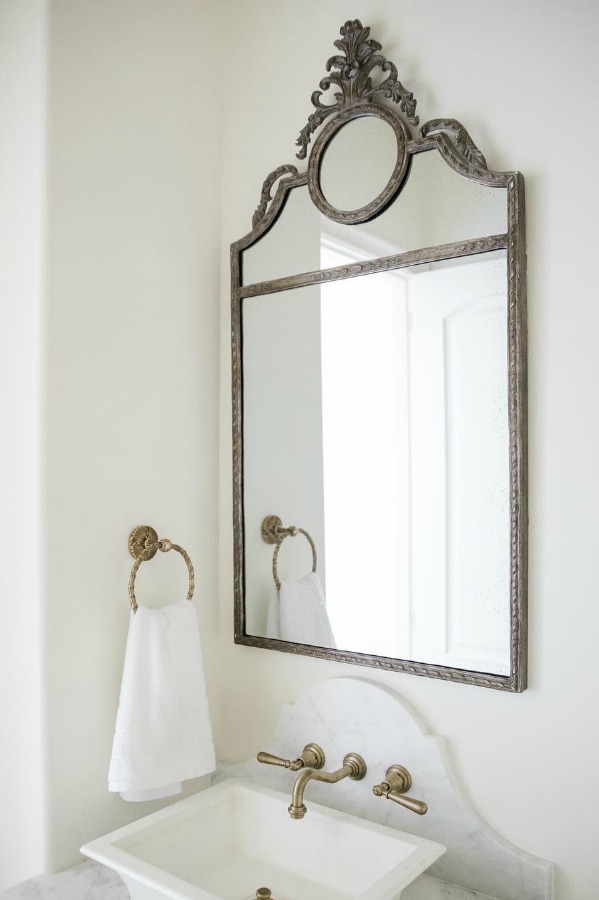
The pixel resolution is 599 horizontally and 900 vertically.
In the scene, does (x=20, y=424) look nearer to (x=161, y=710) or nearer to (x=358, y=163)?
(x=161, y=710)

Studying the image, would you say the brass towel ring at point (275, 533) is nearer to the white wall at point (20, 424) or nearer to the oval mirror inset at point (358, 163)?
the white wall at point (20, 424)

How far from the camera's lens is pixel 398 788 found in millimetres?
1349

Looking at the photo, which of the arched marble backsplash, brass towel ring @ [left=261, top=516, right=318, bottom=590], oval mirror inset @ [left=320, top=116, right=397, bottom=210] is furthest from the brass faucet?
oval mirror inset @ [left=320, top=116, right=397, bottom=210]

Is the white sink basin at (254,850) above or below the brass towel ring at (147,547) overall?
below

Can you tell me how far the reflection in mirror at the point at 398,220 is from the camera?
132 cm

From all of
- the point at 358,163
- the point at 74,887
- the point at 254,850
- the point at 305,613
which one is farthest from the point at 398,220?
the point at 74,887

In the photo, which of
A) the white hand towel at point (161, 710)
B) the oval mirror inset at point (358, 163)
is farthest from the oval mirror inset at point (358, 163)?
the white hand towel at point (161, 710)

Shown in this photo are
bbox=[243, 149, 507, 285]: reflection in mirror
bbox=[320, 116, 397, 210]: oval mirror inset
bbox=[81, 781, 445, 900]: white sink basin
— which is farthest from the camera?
bbox=[320, 116, 397, 210]: oval mirror inset

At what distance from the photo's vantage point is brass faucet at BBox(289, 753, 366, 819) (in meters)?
1.28

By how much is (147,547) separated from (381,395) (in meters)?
0.56

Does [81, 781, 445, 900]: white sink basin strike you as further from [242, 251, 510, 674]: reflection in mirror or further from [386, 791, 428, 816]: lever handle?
[242, 251, 510, 674]: reflection in mirror

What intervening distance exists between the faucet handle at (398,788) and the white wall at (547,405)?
10 cm

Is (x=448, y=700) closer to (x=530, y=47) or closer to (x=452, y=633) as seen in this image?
(x=452, y=633)

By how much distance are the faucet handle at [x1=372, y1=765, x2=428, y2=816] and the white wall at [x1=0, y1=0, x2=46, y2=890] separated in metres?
0.62
